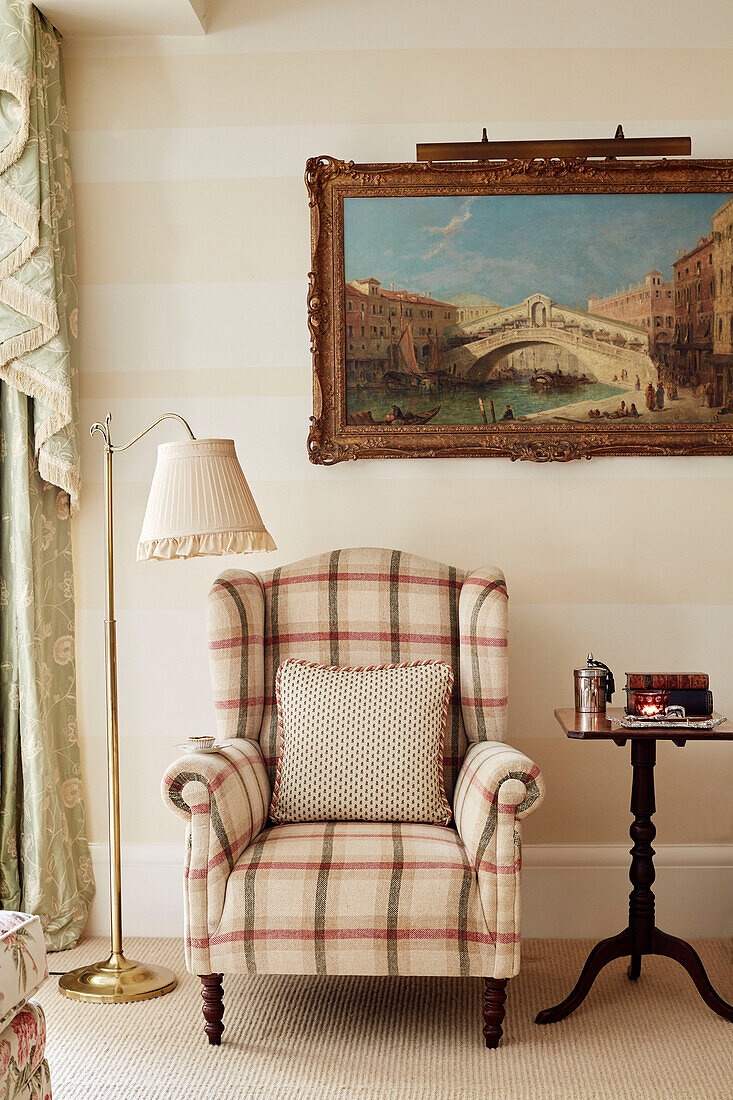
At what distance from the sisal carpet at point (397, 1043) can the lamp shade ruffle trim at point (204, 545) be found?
3.76ft

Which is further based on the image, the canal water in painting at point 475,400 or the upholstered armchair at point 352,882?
the canal water in painting at point 475,400

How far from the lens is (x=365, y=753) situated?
8.14ft

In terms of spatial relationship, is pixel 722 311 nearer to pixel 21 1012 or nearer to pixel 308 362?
pixel 308 362

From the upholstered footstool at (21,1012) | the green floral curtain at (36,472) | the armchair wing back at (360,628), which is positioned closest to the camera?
the upholstered footstool at (21,1012)

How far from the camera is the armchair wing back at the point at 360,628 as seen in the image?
265cm

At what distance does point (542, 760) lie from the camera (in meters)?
3.06

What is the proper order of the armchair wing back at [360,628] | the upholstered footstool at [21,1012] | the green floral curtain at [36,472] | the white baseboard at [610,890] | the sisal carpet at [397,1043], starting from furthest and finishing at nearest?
1. the white baseboard at [610,890]
2. the green floral curtain at [36,472]
3. the armchair wing back at [360,628]
4. the sisal carpet at [397,1043]
5. the upholstered footstool at [21,1012]

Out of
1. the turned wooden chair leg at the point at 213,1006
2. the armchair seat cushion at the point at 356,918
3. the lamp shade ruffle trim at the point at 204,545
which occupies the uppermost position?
the lamp shade ruffle trim at the point at 204,545

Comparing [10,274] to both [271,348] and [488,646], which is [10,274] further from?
[488,646]

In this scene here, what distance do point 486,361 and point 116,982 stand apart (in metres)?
2.03

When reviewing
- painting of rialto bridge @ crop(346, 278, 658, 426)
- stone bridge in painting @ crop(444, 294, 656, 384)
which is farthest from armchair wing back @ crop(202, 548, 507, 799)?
stone bridge in painting @ crop(444, 294, 656, 384)

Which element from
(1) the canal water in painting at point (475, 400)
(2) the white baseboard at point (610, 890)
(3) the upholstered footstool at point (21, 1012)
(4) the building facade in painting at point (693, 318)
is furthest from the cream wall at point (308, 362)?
(3) the upholstered footstool at point (21, 1012)

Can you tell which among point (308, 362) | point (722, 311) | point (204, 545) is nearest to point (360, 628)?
point (204, 545)

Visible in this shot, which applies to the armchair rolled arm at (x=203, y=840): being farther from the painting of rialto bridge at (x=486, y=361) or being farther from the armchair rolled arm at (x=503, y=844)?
the painting of rialto bridge at (x=486, y=361)
